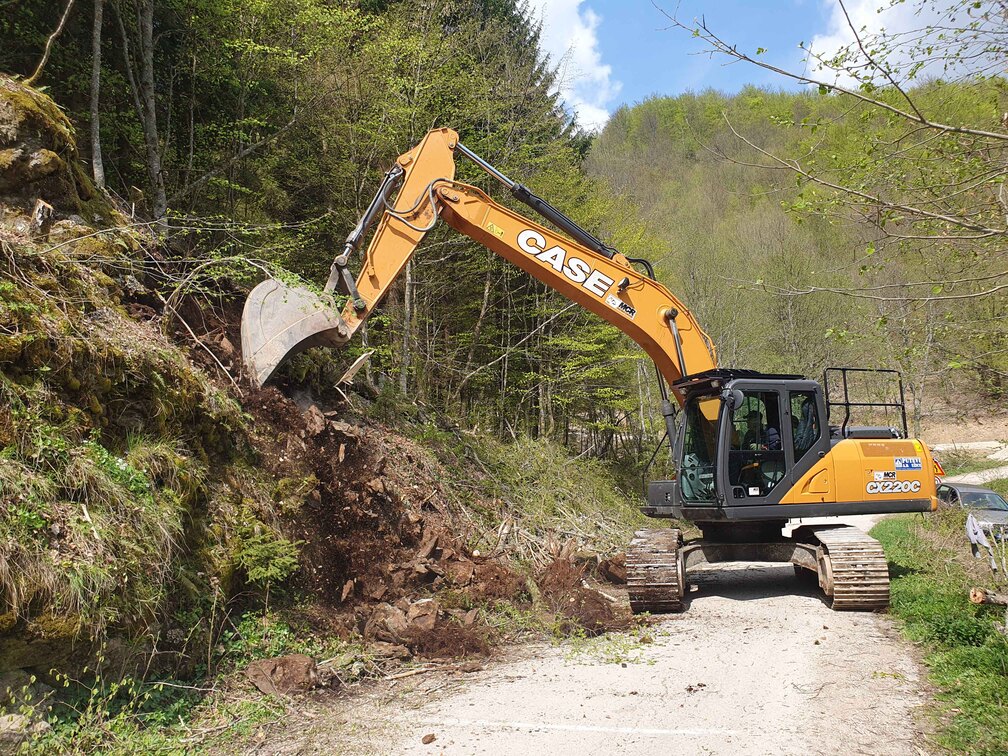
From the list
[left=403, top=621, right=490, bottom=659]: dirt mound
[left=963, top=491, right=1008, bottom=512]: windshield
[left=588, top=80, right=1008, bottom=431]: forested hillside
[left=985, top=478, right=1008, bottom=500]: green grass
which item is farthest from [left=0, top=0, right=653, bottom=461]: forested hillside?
[left=985, top=478, right=1008, bottom=500]: green grass

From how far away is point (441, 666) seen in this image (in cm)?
594

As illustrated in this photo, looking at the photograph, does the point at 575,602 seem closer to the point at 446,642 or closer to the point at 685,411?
the point at 446,642

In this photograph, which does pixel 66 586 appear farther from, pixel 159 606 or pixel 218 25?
pixel 218 25

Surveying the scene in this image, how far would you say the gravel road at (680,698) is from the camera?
432 centimetres

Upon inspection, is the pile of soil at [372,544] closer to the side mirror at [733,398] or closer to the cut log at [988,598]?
the side mirror at [733,398]

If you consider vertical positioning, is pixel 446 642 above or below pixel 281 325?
below

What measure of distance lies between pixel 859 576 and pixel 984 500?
7.56 m

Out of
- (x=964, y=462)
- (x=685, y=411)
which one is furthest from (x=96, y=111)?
(x=964, y=462)

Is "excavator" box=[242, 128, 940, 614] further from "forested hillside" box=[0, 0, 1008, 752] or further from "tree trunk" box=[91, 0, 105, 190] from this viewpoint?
"tree trunk" box=[91, 0, 105, 190]

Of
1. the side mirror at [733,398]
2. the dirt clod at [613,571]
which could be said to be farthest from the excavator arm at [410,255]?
the dirt clod at [613,571]

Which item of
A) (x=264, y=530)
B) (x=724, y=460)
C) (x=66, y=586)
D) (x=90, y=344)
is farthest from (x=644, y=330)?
(x=66, y=586)

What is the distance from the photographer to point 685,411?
8.54 m

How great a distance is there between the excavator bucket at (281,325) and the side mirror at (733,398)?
4.04 metres

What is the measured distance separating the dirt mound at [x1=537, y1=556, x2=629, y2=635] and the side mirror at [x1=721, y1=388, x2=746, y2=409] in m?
2.49
